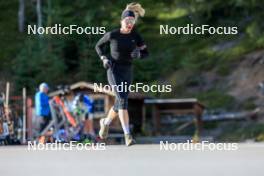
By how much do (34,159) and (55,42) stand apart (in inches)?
993

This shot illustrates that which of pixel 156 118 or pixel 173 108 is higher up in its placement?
pixel 173 108

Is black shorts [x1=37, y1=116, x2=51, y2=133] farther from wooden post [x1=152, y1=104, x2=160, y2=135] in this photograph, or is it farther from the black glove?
wooden post [x1=152, y1=104, x2=160, y2=135]

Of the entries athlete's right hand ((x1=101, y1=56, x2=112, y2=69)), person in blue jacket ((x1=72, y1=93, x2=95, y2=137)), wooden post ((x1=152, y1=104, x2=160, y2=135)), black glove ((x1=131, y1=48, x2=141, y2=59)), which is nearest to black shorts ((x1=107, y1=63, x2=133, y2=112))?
athlete's right hand ((x1=101, y1=56, x2=112, y2=69))

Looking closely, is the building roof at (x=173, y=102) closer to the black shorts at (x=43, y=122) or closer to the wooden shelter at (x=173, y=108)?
the wooden shelter at (x=173, y=108)

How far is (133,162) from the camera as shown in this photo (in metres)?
9.70

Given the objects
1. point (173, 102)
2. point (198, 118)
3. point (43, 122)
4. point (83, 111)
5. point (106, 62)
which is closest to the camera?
point (106, 62)

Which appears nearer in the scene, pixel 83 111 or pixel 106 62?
pixel 106 62

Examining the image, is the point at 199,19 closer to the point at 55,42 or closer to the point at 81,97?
the point at 55,42

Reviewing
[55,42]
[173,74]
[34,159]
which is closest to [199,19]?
[173,74]

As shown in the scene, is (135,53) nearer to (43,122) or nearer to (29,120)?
(43,122)

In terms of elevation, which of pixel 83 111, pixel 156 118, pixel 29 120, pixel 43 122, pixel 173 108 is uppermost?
pixel 173 108

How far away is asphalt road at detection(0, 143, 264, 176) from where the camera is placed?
9.11 m

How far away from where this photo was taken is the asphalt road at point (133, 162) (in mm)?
9109

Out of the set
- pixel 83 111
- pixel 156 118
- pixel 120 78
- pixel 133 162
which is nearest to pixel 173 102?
pixel 156 118
